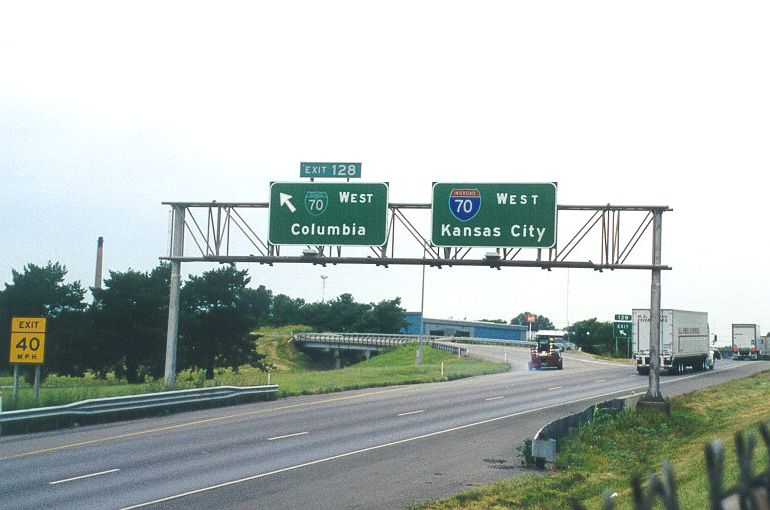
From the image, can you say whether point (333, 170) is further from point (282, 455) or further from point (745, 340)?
point (745, 340)

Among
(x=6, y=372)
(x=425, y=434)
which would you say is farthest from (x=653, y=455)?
(x=6, y=372)

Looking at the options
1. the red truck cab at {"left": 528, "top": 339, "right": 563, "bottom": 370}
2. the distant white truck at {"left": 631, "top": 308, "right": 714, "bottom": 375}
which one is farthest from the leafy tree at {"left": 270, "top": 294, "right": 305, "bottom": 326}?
the distant white truck at {"left": 631, "top": 308, "right": 714, "bottom": 375}

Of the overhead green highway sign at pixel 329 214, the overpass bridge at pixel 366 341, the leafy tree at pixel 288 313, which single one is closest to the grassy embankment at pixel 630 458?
the overhead green highway sign at pixel 329 214

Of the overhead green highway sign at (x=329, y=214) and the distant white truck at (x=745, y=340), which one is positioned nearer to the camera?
the overhead green highway sign at (x=329, y=214)

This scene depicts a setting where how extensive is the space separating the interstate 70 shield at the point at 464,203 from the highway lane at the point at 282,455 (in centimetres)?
692

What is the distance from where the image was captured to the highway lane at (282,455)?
51.6ft

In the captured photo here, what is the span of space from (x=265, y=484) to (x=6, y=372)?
7909 centimetres

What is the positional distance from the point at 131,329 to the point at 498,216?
4940 centimetres

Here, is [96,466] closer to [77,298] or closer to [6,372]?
[77,298]

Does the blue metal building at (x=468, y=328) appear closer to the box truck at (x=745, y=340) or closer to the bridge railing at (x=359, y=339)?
the bridge railing at (x=359, y=339)

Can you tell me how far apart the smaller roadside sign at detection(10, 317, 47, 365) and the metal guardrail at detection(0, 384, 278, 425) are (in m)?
1.92

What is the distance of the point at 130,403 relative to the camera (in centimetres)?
2891

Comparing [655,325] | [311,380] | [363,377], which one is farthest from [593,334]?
[655,325]

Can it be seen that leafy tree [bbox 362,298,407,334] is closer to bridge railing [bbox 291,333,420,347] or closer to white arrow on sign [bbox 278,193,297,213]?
bridge railing [bbox 291,333,420,347]
